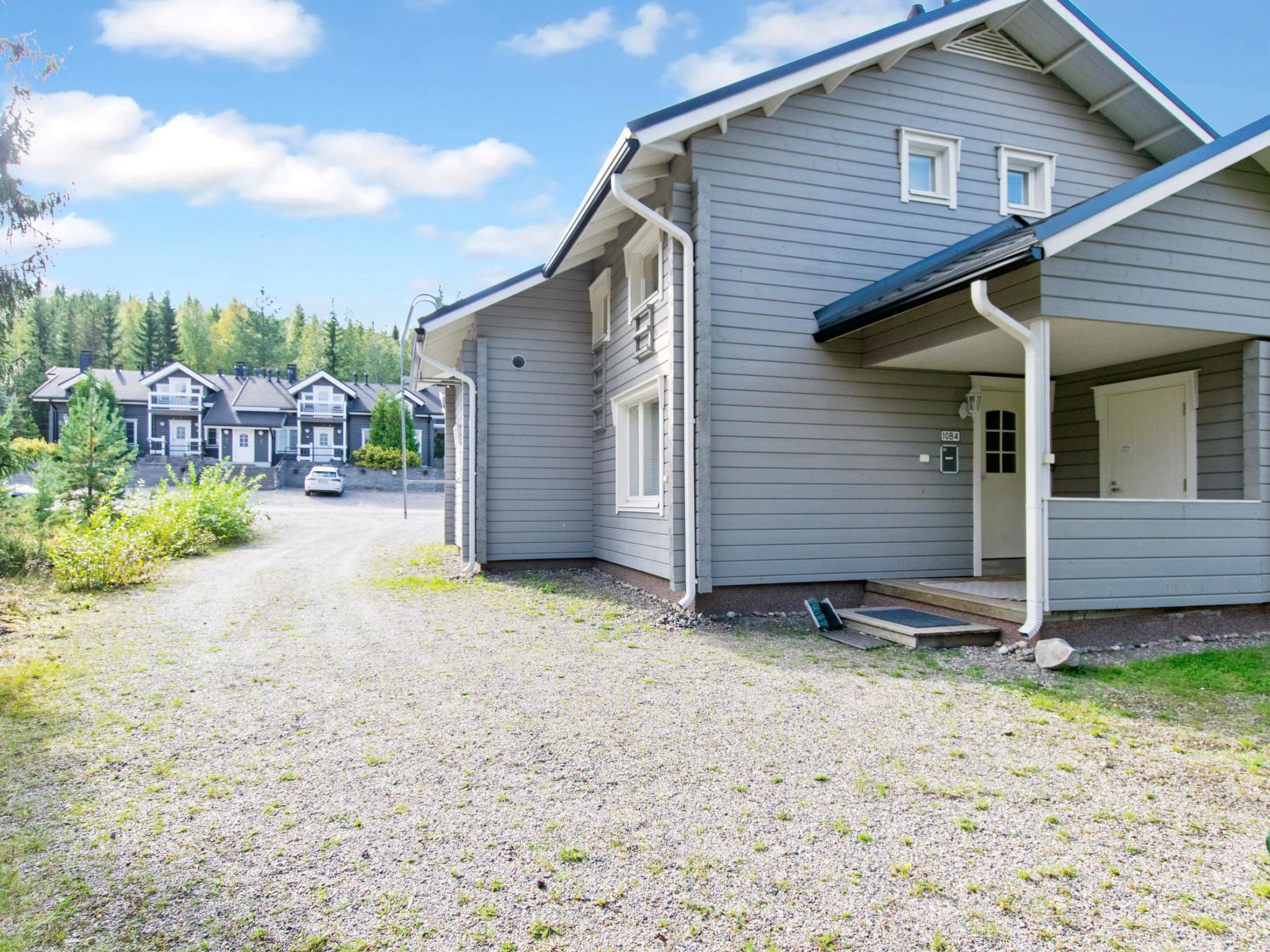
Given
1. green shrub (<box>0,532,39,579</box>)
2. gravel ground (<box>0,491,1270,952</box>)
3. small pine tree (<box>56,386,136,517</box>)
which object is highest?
small pine tree (<box>56,386,136,517</box>)

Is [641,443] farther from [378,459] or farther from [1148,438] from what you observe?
[378,459]

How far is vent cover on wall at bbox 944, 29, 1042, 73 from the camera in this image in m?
8.17

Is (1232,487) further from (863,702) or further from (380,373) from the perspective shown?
(380,373)

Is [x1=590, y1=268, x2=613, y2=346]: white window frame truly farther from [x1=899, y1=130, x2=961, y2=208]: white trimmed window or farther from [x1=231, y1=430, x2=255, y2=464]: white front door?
[x1=231, y1=430, x2=255, y2=464]: white front door

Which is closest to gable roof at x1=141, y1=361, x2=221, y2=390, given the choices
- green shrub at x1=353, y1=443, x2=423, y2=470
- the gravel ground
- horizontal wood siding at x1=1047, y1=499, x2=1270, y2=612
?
green shrub at x1=353, y1=443, x2=423, y2=470

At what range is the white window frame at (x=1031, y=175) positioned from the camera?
8328 millimetres

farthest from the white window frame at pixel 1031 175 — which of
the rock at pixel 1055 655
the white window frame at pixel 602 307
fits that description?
the rock at pixel 1055 655

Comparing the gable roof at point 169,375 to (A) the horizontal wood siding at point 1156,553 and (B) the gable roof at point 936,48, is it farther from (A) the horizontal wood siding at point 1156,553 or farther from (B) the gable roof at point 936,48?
(A) the horizontal wood siding at point 1156,553

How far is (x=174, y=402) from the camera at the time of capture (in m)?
39.9

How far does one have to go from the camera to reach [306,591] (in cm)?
872

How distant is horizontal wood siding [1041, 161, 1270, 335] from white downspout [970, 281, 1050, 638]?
0.29 metres

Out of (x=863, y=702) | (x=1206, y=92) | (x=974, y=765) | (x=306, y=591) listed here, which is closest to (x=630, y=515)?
(x=306, y=591)

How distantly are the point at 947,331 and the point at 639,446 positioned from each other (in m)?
3.72

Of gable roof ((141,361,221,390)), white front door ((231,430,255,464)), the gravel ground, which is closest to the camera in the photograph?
the gravel ground
